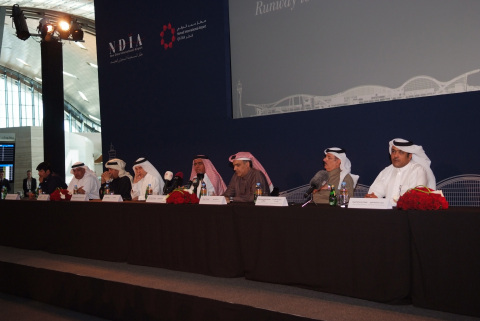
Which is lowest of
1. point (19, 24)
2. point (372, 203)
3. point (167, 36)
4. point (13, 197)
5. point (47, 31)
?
point (13, 197)

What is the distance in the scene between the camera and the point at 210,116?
626cm

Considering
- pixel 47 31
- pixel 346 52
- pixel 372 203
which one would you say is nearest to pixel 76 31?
pixel 47 31

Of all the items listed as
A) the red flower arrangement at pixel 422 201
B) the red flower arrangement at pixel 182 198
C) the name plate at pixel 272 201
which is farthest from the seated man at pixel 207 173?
the red flower arrangement at pixel 422 201

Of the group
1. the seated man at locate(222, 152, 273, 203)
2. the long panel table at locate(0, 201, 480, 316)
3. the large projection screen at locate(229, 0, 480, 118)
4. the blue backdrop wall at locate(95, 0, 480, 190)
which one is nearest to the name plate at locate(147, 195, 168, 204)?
the long panel table at locate(0, 201, 480, 316)

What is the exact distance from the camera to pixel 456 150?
4.39 metres

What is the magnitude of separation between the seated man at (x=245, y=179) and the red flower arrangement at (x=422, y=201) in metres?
2.10

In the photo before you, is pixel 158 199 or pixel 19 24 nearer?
pixel 158 199

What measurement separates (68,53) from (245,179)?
54.7 feet

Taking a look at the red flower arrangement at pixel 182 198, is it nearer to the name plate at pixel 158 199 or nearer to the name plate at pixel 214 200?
the name plate at pixel 214 200

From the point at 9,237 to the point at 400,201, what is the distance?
4.27 meters

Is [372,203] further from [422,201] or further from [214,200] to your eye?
[214,200]

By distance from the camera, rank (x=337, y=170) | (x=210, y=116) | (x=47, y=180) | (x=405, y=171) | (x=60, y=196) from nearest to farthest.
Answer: (x=405, y=171), (x=337, y=170), (x=60, y=196), (x=210, y=116), (x=47, y=180)

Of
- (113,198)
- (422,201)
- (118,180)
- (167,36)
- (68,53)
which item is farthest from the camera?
(68,53)

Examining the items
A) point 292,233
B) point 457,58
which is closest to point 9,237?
point 292,233
